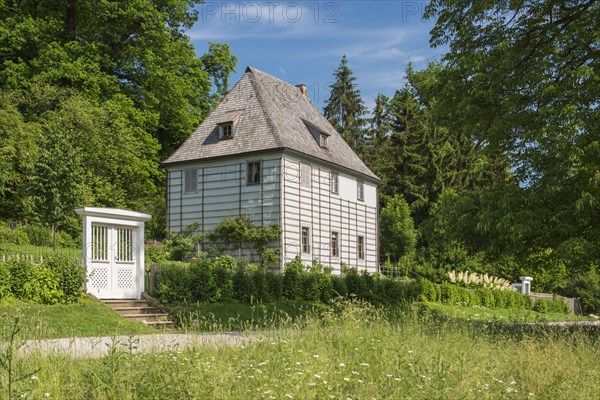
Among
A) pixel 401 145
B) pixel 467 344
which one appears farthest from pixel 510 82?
pixel 401 145

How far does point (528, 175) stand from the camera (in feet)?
49.3

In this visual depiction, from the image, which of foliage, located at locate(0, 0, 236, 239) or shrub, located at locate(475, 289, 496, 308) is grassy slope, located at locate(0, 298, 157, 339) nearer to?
foliage, located at locate(0, 0, 236, 239)

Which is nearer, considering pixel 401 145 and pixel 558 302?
pixel 558 302

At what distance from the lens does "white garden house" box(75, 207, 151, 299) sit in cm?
1703

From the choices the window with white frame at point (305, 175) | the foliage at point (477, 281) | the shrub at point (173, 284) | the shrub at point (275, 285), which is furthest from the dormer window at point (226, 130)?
the foliage at point (477, 281)

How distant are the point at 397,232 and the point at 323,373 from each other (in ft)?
121

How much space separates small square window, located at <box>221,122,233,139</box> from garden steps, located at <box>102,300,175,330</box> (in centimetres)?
1362

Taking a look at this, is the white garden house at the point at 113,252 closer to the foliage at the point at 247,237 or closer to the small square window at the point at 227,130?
the foliage at the point at 247,237

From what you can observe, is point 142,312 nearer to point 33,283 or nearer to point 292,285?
point 33,283

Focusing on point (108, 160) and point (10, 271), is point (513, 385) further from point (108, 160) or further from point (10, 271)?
point (108, 160)

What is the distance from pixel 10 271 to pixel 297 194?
15177 mm

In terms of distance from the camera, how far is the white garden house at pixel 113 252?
17.0 m

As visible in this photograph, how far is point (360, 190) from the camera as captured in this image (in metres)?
34.7

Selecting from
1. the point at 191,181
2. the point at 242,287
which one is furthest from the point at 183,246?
the point at 242,287
